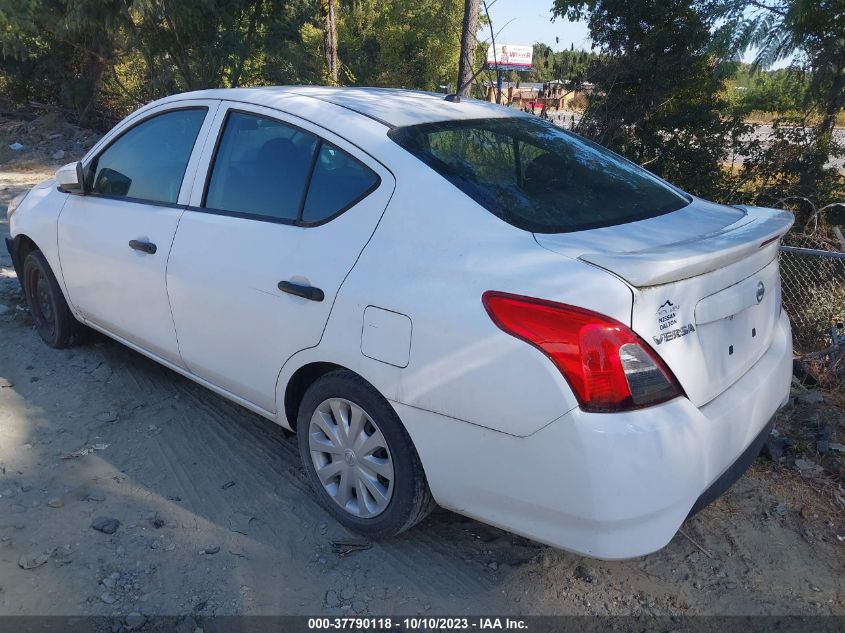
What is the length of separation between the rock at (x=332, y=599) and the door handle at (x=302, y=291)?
1138 mm

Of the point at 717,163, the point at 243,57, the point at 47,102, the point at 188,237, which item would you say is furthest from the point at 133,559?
the point at 47,102

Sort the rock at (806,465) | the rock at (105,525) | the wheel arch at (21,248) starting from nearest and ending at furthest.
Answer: the rock at (105,525) < the rock at (806,465) < the wheel arch at (21,248)

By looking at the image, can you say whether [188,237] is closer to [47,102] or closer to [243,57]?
[243,57]

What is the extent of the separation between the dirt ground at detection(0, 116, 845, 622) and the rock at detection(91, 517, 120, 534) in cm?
2

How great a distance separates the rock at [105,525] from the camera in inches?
123

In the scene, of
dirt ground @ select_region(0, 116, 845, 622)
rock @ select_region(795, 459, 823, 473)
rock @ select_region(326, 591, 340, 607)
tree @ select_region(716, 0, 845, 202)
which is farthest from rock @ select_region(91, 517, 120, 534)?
tree @ select_region(716, 0, 845, 202)

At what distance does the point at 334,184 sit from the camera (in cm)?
304

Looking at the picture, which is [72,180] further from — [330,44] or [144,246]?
[330,44]

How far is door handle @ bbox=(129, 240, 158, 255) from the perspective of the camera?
3711mm

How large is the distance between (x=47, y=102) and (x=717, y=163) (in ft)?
48.3

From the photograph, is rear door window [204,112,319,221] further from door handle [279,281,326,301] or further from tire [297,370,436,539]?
tire [297,370,436,539]

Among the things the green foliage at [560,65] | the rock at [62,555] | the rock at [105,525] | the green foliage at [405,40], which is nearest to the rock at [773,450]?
the rock at [105,525]

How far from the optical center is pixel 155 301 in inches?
148

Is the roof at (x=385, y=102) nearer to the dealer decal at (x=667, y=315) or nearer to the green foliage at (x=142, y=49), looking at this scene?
the dealer decal at (x=667, y=315)
